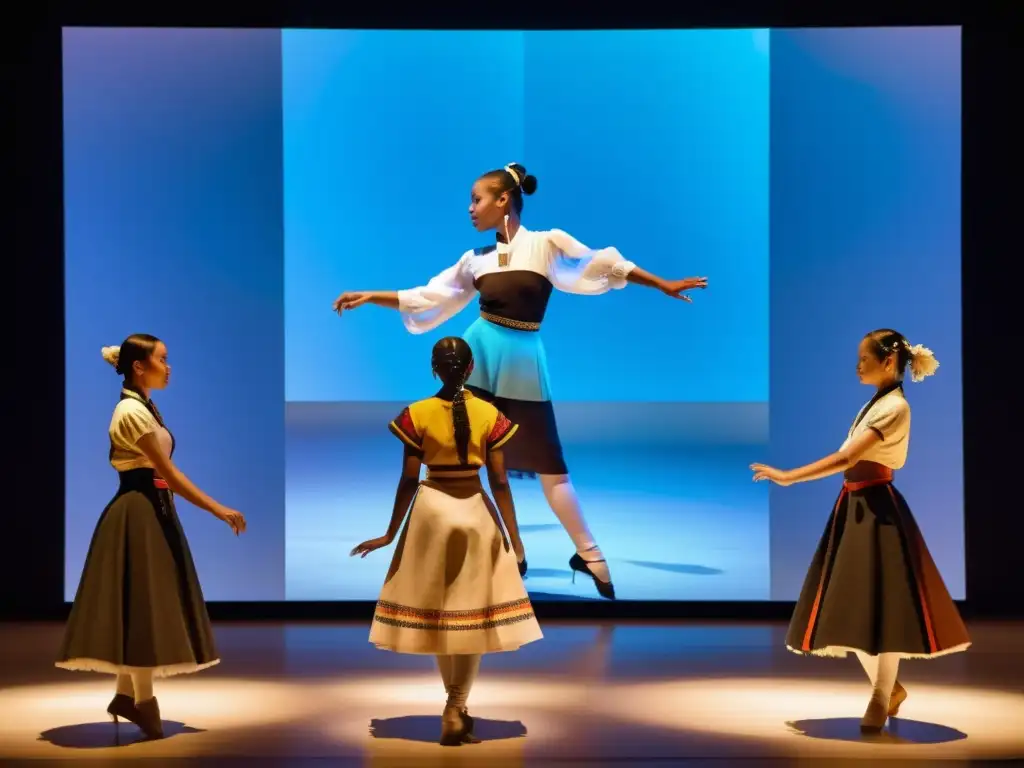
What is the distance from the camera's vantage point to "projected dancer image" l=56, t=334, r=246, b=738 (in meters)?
4.27

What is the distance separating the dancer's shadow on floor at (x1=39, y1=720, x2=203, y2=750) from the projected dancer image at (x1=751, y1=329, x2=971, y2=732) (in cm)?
187

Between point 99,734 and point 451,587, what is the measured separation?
116cm

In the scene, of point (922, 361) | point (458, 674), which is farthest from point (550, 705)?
point (922, 361)

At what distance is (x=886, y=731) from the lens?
175 inches

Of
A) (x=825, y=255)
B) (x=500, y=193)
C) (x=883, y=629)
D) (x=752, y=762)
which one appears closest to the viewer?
(x=752, y=762)

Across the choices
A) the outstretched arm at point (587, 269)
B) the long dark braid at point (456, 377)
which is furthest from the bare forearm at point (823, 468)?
the outstretched arm at point (587, 269)

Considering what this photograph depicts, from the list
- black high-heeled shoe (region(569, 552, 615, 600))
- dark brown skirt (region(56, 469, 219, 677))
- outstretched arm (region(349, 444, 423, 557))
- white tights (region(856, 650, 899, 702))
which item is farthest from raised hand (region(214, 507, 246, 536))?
black high-heeled shoe (region(569, 552, 615, 600))

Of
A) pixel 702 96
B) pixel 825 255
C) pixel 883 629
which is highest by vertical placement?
pixel 702 96

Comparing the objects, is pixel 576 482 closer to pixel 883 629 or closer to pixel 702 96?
pixel 702 96

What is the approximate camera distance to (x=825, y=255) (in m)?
6.49

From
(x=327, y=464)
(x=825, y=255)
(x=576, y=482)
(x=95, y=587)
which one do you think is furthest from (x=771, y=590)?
(x=95, y=587)

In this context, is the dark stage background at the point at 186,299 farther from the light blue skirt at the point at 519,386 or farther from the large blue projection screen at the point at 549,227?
the light blue skirt at the point at 519,386

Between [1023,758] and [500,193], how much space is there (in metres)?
2.94

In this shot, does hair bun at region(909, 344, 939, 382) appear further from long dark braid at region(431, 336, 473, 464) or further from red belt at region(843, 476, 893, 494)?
long dark braid at region(431, 336, 473, 464)
